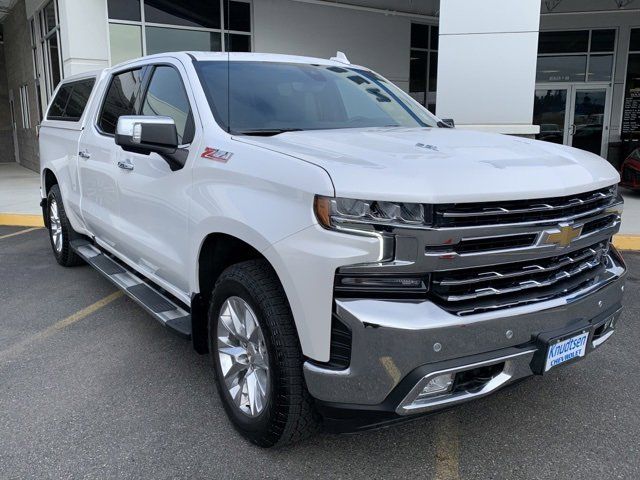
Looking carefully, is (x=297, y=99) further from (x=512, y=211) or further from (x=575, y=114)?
(x=575, y=114)

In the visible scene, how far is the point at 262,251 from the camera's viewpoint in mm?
2541

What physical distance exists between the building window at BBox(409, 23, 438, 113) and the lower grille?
1456cm

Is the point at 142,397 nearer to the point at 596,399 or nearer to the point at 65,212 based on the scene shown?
the point at 596,399

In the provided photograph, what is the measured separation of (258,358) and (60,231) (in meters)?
4.38

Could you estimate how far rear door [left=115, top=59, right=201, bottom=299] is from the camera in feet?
10.9

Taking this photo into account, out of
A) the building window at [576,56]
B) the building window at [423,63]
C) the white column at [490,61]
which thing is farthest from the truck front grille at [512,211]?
the building window at [576,56]

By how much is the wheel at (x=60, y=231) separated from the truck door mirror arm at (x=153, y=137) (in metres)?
3.01

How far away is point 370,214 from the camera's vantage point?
7.39 feet

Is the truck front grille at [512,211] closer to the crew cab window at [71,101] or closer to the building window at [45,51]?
the crew cab window at [71,101]

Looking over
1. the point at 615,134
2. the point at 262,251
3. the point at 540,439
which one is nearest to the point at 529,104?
the point at 540,439

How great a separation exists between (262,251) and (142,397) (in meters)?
1.51

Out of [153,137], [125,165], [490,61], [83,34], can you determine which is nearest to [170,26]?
[83,34]

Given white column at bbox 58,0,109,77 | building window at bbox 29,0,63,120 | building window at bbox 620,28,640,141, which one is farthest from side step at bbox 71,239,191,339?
building window at bbox 620,28,640,141

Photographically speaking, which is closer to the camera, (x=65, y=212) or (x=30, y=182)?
(x=65, y=212)
